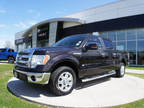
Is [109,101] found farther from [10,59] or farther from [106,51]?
[10,59]

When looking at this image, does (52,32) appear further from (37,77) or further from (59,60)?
(37,77)

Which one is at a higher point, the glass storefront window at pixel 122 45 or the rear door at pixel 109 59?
the glass storefront window at pixel 122 45

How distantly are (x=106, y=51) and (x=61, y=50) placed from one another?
7.58ft

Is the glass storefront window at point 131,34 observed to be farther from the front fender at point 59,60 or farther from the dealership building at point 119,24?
the front fender at point 59,60

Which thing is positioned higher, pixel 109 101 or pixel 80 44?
pixel 80 44

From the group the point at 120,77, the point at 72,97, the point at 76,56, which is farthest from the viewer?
the point at 120,77

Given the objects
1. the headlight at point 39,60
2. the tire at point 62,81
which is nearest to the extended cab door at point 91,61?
the tire at point 62,81

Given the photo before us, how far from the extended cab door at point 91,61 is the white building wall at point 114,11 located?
12.0m

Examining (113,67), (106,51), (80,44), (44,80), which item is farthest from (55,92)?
(113,67)

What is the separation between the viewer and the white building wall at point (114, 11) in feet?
45.0

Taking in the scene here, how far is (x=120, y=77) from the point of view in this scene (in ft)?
20.2

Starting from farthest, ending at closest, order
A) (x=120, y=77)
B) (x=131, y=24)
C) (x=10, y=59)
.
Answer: (x=10, y=59)
(x=131, y=24)
(x=120, y=77)

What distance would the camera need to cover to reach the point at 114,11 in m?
15.2

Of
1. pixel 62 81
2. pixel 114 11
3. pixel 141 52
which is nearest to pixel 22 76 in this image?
pixel 62 81
